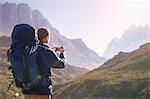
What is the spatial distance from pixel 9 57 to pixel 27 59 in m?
0.30

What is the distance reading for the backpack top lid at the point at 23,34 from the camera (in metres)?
5.26

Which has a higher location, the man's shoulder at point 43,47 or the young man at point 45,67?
the man's shoulder at point 43,47

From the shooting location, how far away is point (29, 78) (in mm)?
5266

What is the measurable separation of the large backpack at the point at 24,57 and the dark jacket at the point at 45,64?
66 mm

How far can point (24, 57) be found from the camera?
17.4ft

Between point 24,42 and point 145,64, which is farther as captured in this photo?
point 145,64

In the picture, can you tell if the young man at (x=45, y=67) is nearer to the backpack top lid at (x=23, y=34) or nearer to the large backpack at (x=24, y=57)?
the large backpack at (x=24, y=57)

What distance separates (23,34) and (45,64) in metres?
0.49

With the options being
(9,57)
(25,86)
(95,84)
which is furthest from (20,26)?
(95,84)

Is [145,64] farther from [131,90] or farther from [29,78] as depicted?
[29,78]

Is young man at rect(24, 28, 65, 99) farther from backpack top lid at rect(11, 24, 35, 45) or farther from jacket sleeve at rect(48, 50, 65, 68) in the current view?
backpack top lid at rect(11, 24, 35, 45)

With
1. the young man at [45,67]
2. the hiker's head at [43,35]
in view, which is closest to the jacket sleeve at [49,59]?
the young man at [45,67]

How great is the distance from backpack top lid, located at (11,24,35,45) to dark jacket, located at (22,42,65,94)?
18cm

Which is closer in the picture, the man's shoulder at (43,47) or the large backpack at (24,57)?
the large backpack at (24,57)
